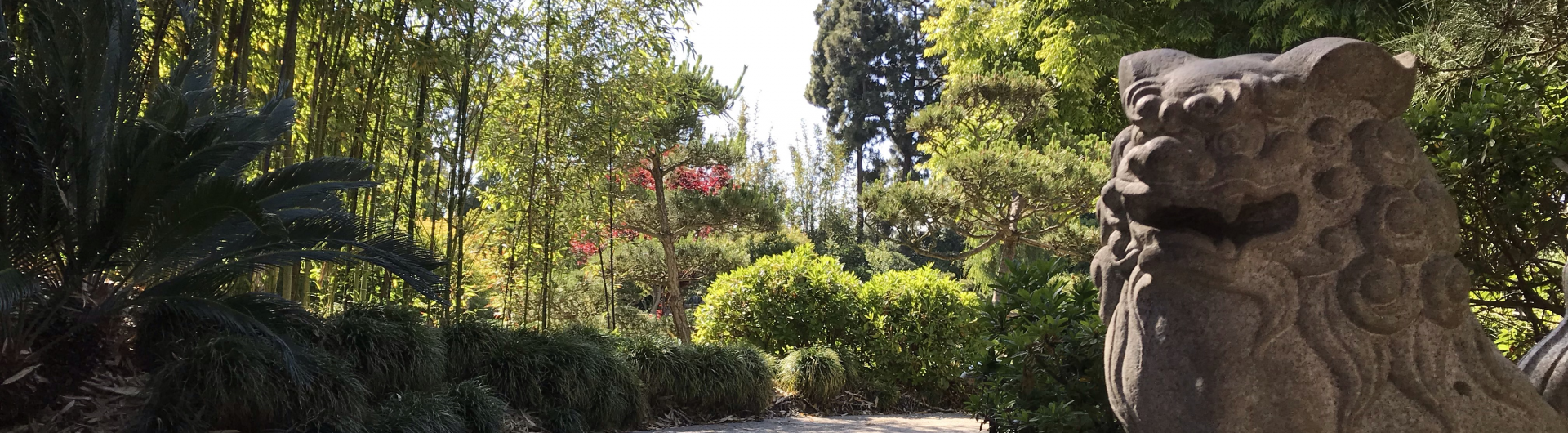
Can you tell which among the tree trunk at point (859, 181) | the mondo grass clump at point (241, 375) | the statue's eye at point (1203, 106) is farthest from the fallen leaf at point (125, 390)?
the tree trunk at point (859, 181)

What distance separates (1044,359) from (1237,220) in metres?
1.45

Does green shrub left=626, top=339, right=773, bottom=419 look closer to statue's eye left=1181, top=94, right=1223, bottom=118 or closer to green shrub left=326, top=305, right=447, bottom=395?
green shrub left=326, top=305, right=447, bottom=395

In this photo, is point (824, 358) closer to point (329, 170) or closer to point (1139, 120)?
point (329, 170)

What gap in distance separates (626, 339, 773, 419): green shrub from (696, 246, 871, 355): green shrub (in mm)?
1234

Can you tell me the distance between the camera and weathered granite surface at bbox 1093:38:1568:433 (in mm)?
1589

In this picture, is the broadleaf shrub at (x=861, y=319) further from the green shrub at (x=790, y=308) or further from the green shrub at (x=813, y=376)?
the green shrub at (x=813, y=376)

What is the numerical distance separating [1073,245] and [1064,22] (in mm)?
2154

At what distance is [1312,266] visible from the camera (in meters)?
1.60

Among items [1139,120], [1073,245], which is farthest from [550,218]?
[1139,120]

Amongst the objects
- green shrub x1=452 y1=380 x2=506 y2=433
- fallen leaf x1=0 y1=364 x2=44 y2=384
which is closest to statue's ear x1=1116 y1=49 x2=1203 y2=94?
green shrub x1=452 y1=380 x2=506 y2=433

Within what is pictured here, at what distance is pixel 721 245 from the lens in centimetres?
1024

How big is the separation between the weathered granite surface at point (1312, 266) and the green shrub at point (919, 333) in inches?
228

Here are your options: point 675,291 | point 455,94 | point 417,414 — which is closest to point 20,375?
point 417,414

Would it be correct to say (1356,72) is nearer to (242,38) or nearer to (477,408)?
(477,408)
